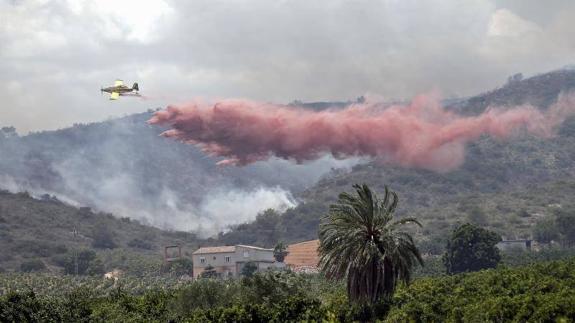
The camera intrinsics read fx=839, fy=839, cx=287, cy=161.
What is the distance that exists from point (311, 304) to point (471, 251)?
9946 centimetres

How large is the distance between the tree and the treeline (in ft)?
213

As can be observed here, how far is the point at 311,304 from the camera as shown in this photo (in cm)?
8575

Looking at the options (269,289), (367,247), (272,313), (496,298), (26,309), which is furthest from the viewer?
(269,289)

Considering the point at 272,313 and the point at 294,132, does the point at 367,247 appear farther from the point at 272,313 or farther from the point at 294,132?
the point at 294,132

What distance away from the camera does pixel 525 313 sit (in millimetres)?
75562

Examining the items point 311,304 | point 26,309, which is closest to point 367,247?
point 311,304

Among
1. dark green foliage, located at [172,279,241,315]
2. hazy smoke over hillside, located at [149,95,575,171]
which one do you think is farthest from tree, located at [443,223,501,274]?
dark green foliage, located at [172,279,241,315]

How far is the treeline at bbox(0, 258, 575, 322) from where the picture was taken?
7906 centimetres

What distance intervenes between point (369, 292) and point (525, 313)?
1469 centimetres

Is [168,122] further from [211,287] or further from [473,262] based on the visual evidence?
[473,262]

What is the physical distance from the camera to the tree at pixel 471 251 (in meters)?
175

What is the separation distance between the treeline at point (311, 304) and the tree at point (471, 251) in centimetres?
6484

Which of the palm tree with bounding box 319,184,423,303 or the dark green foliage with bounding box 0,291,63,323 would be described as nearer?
the palm tree with bounding box 319,184,423,303

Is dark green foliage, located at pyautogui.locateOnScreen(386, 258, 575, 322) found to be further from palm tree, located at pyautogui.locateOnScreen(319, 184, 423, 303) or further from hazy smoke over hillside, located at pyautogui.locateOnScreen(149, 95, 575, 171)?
hazy smoke over hillside, located at pyautogui.locateOnScreen(149, 95, 575, 171)
